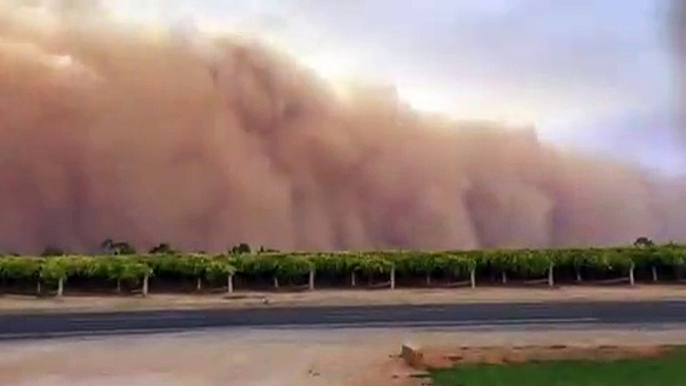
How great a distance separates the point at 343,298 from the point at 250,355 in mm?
9901

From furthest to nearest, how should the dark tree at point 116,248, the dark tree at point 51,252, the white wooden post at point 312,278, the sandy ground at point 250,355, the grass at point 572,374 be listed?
the dark tree at point 116,248 → the dark tree at point 51,252 → the white wooden post at point 312,278 → the sandy ground at point 250,355 → the grass at point 572,374

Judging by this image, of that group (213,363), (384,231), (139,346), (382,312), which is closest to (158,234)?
(384,231)

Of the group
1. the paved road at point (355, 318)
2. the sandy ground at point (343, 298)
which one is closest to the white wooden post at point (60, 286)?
the sandy ground at point (343, 298)

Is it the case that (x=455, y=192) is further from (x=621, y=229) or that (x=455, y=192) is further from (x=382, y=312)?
(x=382, y=312)

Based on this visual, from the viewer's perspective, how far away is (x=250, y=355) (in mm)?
12219

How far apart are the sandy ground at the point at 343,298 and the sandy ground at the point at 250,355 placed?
20.5 ft

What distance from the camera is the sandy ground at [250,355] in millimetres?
10305

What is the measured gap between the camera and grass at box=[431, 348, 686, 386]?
9.70 meters

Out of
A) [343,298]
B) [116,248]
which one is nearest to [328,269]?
[343,298]

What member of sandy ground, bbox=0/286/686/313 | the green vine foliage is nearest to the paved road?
sandy ground, bbox=0/286/686/313

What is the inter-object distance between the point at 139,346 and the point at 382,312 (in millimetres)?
6535

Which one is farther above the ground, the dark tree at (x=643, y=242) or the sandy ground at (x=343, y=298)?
the dark tree at (x=643, y=242)

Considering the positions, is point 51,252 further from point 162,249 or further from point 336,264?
point 336,264

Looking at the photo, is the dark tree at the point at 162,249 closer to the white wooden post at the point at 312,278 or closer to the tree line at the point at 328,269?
the tree line at the point at 328,269
